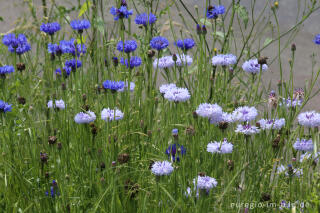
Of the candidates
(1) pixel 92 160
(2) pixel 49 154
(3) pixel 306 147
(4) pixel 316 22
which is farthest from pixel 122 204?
(4) pixel 316 22

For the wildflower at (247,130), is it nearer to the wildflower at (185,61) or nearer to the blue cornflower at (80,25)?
the wildflower at (185,61)

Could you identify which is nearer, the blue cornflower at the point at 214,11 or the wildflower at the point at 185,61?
the wildflower at the point at 185,61

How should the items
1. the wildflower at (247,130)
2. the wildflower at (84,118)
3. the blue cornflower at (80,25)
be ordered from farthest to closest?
the blue cornflower at (80,25) → the wildflower at (84,118) → the wildflower at (247,130)

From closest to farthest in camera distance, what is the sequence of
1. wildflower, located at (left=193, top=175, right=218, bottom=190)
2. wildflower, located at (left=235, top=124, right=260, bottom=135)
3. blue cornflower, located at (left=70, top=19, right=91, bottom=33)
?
wildflower, located at (left=193, top=175, right=218, bottom=190) → wildflower, located at (left=235, top=124, right=260, bottom=135) → blue cornflower, located at (left=70, top=19, right=91, bottom=33)

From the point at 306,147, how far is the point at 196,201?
547 mm

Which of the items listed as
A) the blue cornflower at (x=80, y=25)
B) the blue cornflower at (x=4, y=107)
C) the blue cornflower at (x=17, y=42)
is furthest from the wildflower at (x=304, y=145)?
the blue cornflower at (x=17, y=42)

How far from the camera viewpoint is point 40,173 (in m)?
2.27

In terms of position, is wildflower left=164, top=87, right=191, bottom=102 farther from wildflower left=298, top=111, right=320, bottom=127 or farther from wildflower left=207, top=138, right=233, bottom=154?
wildflower left=298, top=111, right=320, bottom=127

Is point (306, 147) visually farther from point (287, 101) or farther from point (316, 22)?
point (316, 22)

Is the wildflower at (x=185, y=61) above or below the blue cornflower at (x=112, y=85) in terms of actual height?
above

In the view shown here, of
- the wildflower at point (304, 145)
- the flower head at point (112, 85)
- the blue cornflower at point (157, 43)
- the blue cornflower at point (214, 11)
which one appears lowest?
the wildflower at point (304, 145)

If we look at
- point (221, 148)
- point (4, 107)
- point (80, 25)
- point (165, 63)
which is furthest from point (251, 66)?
point (4, 107)

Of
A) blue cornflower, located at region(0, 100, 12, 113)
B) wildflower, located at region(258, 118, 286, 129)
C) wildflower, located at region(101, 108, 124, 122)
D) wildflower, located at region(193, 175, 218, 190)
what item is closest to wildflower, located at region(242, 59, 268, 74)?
wildflower, located at region(258, 118, 286, 129)

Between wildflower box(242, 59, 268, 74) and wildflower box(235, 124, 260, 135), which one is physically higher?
wildflower box(242, 59, 268, 74)
